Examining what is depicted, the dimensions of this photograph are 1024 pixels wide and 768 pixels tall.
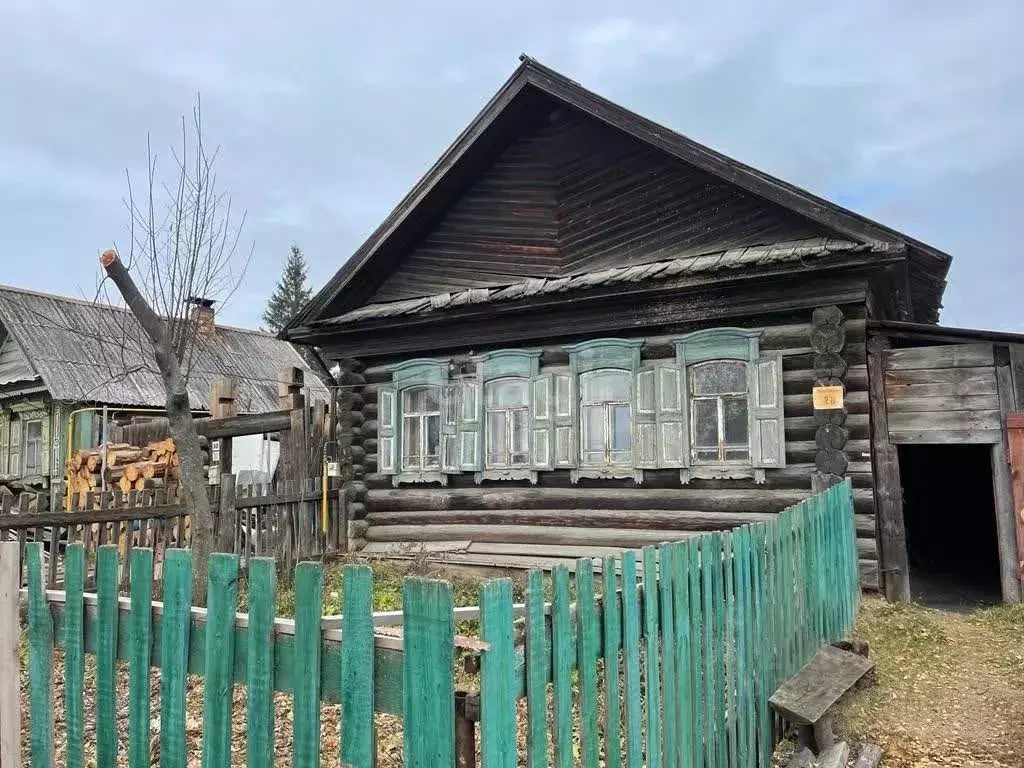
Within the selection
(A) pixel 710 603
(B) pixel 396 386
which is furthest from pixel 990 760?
(B) pixel 396 386

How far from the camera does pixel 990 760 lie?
14.5ft

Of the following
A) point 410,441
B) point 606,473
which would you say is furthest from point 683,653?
point 410,441

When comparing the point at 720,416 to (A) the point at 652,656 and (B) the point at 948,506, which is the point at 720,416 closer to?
(A) the point at 652,656

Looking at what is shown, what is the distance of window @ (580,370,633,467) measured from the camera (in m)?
9.56

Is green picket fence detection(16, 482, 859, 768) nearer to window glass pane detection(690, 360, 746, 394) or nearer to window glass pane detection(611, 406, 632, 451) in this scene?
window glass pane detection(690, 360, 746, 394)

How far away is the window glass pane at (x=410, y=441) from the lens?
11141 millimetres

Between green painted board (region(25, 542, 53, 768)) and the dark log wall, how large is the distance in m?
6.96

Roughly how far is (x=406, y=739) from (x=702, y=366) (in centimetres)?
745

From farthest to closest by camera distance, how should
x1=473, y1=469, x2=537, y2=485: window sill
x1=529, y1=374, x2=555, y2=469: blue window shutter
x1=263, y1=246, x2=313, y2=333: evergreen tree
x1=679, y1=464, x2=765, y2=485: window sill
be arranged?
1. x1=263, y1=246, x2=313, y2=333: evergreen tree
2. x1=473, y1=469, x2=537, y2=485: window sill
3. x1=529, y1=374, x2=555, y2=469: blue window shutter
4. x1=679, y1=464, x2=765, y2=485: window sill

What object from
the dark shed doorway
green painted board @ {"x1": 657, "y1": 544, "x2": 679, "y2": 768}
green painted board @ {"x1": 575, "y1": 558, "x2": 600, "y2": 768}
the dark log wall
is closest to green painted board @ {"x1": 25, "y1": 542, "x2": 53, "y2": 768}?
green painted board @ {"x1": 575, "y1": 558, "x2": 600, "y2": 768}

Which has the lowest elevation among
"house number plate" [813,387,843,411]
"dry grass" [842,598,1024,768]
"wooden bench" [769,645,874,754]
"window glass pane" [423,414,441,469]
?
"dry grass" [842,598,1024,768]

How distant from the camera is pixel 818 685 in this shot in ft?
15.3

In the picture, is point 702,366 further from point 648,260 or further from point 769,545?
point 769,545

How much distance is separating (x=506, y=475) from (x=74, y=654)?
736 cm
